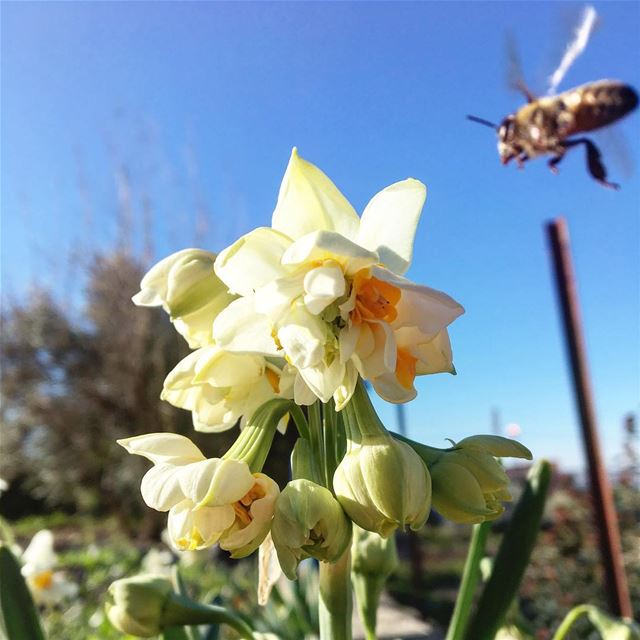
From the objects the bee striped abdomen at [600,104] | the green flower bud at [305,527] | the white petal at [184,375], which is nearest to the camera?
the green flower bud at [305,527]

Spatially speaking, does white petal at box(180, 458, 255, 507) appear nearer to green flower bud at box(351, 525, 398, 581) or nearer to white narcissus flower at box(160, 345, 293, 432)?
white narcissus flower at box(160, 345, 293, 432)

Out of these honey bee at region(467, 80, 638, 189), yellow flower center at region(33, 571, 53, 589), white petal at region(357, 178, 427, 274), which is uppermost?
honey bee at region(467, 80, 638, 189)

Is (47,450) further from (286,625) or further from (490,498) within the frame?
(490,498)

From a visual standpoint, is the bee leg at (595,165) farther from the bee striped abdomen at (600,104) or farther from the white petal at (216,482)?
the white petal at (216,482)

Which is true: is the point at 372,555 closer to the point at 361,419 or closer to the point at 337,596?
the point at 337,596

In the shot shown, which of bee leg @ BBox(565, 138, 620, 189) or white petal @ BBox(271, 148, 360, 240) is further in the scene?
bee leg @ BBox(565, 138, 620, 189)

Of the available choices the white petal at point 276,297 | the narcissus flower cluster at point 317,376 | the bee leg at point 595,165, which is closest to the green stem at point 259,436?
the narcissus flower cluster at point 317,376

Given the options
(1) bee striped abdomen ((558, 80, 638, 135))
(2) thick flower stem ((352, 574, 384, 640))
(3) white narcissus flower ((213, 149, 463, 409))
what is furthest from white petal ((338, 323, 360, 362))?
(1) bee striped abdomen ((558, 80, 638, 135))

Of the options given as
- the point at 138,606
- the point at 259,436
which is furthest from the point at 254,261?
the point at 138,606
